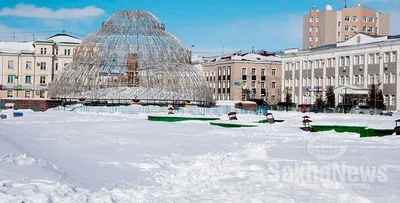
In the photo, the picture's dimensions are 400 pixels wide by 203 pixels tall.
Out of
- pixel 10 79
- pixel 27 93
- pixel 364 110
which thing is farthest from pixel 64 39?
pixel 364 110

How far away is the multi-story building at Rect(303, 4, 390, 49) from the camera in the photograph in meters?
86.9

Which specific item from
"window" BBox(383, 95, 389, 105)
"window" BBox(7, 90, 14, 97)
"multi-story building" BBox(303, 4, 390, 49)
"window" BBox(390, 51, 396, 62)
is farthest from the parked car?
"window" BBox(7, 90, 14, 97)

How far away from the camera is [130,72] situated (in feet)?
167

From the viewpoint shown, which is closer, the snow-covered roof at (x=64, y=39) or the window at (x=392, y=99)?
the window at (x=392, y=99)

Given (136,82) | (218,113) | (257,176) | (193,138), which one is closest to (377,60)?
(218,113)

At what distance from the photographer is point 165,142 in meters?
20.8

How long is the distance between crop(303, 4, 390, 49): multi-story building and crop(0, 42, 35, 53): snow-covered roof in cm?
4530

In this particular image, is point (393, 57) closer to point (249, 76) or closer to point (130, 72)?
point (249, 76)

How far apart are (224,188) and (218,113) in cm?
3599

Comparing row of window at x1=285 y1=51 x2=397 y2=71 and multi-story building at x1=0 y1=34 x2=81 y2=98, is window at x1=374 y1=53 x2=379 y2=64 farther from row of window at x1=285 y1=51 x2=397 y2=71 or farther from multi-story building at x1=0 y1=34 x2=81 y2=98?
multi-story building at x1=0 y1=34 x2=81 y2=98

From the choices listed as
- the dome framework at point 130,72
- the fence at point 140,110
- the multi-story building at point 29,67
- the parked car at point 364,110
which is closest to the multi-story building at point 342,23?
the parked car at point 364,110

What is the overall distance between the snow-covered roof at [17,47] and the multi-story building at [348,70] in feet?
127

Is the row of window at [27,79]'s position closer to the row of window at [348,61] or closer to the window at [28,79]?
the window at [28,79]

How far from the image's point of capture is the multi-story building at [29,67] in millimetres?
76938
